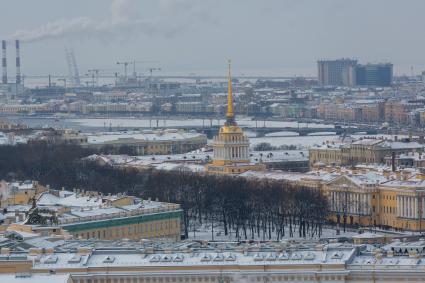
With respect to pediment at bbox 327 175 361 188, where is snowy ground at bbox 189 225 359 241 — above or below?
below

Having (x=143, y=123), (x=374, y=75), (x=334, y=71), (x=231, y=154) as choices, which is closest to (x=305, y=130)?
(x=143, y=123)

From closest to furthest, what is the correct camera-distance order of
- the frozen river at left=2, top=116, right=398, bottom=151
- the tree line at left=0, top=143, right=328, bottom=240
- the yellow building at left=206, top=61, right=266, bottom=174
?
the tree line at left=0, top=143, right=328, bottom=240
the yellow building at left=206, top=61, right=266, bottom=174
the frozen river at left=2, top=116, right=398, bottom=151

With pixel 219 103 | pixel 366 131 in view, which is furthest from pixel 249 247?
pixel 219 103

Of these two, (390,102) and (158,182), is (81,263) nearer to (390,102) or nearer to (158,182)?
(158,182)

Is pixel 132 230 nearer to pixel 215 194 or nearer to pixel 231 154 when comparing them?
pixel 215 194

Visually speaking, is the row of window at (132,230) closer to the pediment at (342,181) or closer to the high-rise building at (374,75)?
the pediment at (342,181)

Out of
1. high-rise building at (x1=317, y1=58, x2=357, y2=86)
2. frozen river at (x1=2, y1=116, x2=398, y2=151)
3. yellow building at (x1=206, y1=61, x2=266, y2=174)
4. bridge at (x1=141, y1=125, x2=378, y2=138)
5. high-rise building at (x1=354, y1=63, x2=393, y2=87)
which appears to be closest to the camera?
yellow building at (x1=206, y1=61, x2=266, y2=174)

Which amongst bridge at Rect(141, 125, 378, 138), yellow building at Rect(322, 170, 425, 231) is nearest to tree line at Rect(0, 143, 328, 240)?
yellow building at Rect(322, 170, 425, 231)

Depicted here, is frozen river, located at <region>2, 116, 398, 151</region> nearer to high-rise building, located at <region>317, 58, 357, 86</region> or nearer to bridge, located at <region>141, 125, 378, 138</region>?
bridge, located at <region>141, 125, 378, 138</region>

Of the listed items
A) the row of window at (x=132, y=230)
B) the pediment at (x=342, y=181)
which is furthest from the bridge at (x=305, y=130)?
the row of window at (x=132, y=230)
